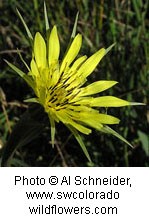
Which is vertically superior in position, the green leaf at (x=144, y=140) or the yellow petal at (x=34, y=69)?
the yellow petal at (x=34, y=69)

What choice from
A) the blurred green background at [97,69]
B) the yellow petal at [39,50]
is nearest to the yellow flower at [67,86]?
the yellow petal at [39,50]

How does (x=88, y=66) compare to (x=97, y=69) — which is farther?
(x=97, y=69)

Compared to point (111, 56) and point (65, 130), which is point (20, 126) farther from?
point (111, 56)

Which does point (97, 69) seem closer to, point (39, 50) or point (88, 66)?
point (88, 66)

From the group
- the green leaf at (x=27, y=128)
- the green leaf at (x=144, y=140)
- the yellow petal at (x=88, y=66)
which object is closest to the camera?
the green leaf at (x=27, y=128)

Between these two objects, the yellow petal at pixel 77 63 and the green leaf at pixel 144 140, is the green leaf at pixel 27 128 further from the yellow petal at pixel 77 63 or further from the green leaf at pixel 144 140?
the green leaf at pixel 144 140

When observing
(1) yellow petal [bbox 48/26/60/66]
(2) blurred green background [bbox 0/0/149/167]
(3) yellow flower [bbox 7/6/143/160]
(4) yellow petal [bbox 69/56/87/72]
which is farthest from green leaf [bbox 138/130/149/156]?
(1) yellow petal [bbox 48/26/60/66]

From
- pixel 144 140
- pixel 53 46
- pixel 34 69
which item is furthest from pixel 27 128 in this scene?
pixel 144 140
